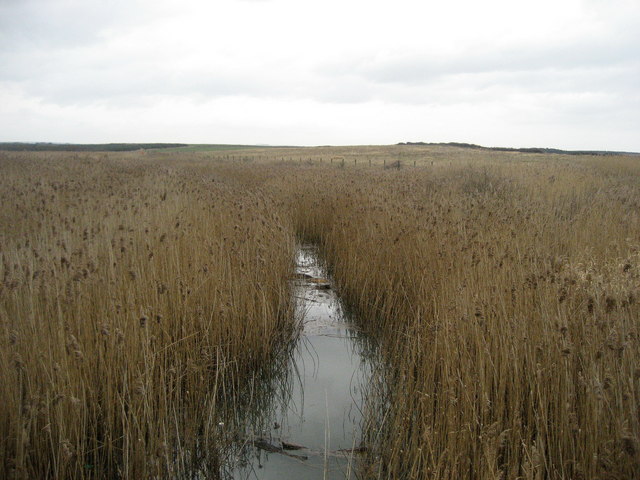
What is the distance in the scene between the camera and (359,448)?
2.82m

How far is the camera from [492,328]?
2.78 metres

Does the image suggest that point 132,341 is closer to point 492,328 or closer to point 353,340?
point 492,328

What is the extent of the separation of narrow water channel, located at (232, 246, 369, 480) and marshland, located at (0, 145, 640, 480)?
8 cm

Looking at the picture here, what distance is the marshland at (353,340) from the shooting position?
215 cm

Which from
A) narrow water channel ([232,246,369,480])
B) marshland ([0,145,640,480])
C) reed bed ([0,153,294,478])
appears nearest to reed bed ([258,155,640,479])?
marshland ([0,145,640,480])

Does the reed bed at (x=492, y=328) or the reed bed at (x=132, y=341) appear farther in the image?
the reed bed at (x=132, y=341)

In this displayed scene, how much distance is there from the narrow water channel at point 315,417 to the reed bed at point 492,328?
223 millimetres

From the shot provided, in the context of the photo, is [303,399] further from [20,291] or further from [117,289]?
[20,291]

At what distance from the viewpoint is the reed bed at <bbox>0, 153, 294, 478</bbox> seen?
2.23m

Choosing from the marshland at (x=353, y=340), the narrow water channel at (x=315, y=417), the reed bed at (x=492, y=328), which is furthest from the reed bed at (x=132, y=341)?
the reed bed at (x=492, y=328)

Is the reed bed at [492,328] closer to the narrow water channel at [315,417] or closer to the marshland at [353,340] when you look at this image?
the marshland at [353,340]

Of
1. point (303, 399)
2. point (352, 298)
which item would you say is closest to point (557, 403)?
point (303, 399)

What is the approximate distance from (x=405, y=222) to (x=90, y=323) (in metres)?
4.14

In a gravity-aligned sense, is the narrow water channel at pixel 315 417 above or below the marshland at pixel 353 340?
below
